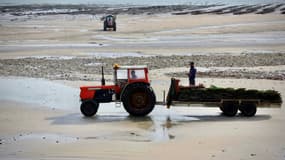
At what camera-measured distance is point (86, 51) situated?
3747 centimetres

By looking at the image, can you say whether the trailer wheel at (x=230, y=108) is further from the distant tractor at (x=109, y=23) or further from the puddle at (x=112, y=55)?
the distant tractor at (x=109, y=23)

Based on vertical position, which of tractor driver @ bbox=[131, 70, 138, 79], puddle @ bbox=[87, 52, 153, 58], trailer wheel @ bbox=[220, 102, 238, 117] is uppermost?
tractor driver @ bbox=[131, 70, 138, 79]

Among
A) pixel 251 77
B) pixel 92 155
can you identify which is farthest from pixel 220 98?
pixel 251 77

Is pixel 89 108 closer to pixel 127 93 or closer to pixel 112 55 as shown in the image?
pixel 127 93

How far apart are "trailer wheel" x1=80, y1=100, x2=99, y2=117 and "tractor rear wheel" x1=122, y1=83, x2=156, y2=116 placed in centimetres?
102

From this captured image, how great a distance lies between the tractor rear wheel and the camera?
54.5 feet

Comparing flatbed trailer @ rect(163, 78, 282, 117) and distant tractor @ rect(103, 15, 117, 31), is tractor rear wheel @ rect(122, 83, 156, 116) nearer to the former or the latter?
flatbed trailer @ rect(163, 78, 282, 117)

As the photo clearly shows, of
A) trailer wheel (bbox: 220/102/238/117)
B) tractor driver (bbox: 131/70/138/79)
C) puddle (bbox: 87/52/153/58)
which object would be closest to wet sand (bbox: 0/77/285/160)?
trailer wheel (bbox: 220/102/238/117)

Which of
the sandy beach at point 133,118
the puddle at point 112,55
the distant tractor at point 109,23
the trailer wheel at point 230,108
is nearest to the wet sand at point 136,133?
the sandy beach at point 133,118

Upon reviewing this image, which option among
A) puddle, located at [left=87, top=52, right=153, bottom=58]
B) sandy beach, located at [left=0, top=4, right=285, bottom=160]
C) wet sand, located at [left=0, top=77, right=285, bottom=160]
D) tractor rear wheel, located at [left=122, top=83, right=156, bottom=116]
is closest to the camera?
wet sand, located at [left=0, top=77, right=285, bottom=160]

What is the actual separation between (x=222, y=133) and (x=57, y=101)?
23.7 ft

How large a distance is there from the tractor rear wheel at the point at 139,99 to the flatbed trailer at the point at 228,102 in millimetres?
649

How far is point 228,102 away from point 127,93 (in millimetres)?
3122

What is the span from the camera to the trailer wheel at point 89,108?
17.1 metres
